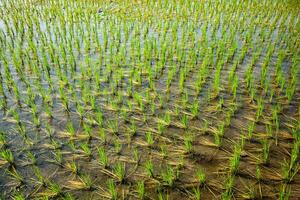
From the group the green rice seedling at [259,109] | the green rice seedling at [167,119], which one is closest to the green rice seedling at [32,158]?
the green rice seedling at [167,119]

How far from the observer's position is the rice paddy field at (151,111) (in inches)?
89.3

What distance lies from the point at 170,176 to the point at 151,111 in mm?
1068

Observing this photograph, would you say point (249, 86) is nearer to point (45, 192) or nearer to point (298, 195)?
point (298, 195)

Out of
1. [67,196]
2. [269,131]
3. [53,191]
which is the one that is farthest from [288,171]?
[53,191]

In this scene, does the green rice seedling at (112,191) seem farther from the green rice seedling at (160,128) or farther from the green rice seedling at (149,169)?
the green rice seedling at (160,128)

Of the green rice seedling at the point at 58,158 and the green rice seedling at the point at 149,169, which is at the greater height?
the green rice seedling at the point at 149,169

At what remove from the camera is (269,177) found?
2.27 metres

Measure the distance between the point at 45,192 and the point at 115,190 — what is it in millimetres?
550

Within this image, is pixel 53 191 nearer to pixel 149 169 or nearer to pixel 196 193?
pixel 149 169

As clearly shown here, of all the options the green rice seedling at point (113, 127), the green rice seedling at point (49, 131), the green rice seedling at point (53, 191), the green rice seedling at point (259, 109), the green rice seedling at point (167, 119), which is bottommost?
the green rice seedling at point (53, 191)

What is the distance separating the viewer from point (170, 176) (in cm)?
221

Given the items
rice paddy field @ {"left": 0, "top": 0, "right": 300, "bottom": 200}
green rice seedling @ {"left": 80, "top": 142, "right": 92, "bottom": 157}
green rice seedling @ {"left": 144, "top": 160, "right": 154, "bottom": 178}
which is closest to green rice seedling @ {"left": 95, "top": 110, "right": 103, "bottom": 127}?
rice paddy field @ {"left": 0, "top": 0, "right": 300, "bottom": 200}

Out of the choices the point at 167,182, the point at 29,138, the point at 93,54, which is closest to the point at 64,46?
the point at 93,54

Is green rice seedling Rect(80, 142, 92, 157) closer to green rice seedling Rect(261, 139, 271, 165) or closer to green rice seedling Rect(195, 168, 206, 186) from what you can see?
green rice seedling Rect(195, 168, 206, 186)
